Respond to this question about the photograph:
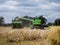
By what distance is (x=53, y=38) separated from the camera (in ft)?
46.2

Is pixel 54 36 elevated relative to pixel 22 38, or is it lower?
elevated

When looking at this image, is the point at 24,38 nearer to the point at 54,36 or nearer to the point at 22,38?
the point at 22,38

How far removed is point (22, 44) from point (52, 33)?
3.56 metres

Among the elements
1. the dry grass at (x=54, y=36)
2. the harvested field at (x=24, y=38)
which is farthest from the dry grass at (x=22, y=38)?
the dry grass at (x=54, y=36)

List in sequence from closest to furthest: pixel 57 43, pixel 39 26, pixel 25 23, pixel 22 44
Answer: pixel 57 43, pixel 22 44, pixel 39 26, pixel 25 23

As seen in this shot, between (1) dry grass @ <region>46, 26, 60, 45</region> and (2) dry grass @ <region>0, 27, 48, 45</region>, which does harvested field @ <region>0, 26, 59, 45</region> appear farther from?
(1) dry grass @ <region>46, 26, 60, 45</region>

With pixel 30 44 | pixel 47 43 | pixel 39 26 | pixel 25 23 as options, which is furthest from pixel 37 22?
pixel 47 43

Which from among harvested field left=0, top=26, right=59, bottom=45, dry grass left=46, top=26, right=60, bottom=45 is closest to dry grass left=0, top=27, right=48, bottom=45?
harvested field left=0, top=26, right=59, bottom=45

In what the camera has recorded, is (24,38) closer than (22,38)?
No

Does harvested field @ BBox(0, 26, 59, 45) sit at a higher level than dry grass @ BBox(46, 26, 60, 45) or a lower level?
lower

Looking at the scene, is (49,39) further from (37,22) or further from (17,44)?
(37,22)

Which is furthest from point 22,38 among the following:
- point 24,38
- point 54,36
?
point 54,36

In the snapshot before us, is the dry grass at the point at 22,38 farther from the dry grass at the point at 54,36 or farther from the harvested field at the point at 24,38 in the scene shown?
the dry grass at the point at 54,36

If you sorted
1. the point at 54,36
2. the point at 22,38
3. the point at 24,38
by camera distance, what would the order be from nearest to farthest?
1. the point at 54,36
2. the point at 22,38
3. the point at 24,38
